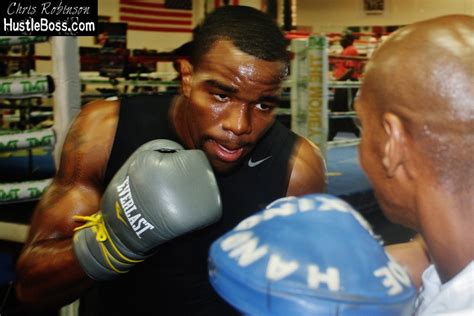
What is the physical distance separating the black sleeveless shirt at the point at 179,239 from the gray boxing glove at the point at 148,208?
9.1 inches

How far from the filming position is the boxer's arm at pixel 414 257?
2.80 feet

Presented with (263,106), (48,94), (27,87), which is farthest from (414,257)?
(27,87)

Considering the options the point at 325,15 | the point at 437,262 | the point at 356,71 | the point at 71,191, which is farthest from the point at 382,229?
the point at 325,15

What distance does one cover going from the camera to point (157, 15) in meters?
3.08

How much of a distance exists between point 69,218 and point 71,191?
63 mm

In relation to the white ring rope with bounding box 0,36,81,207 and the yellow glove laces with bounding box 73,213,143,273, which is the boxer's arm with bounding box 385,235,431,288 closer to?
the yellow glove laces with bounding box 73,213,143,273

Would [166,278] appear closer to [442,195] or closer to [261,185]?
[261,185]

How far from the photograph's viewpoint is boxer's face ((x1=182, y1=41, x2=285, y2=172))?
3.32ft

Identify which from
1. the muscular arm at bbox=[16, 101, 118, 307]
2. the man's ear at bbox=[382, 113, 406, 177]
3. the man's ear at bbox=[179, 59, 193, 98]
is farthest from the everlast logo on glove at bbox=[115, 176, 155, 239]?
the man's ear at bbox=[382, 113, 406, 177]

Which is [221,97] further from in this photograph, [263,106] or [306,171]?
[306,171]

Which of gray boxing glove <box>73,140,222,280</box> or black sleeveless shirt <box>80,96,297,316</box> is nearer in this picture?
gray boxing glove <box>73,140,222,280</box>

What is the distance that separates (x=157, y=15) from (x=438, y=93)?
2.74m

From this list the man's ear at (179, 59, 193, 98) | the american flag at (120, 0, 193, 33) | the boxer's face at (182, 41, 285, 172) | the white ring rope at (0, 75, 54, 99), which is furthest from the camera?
the american flag at (120, 0, 193, 33)

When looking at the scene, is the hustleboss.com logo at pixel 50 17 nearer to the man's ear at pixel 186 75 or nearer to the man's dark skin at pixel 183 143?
the man's dark skin at pixel 183 143
